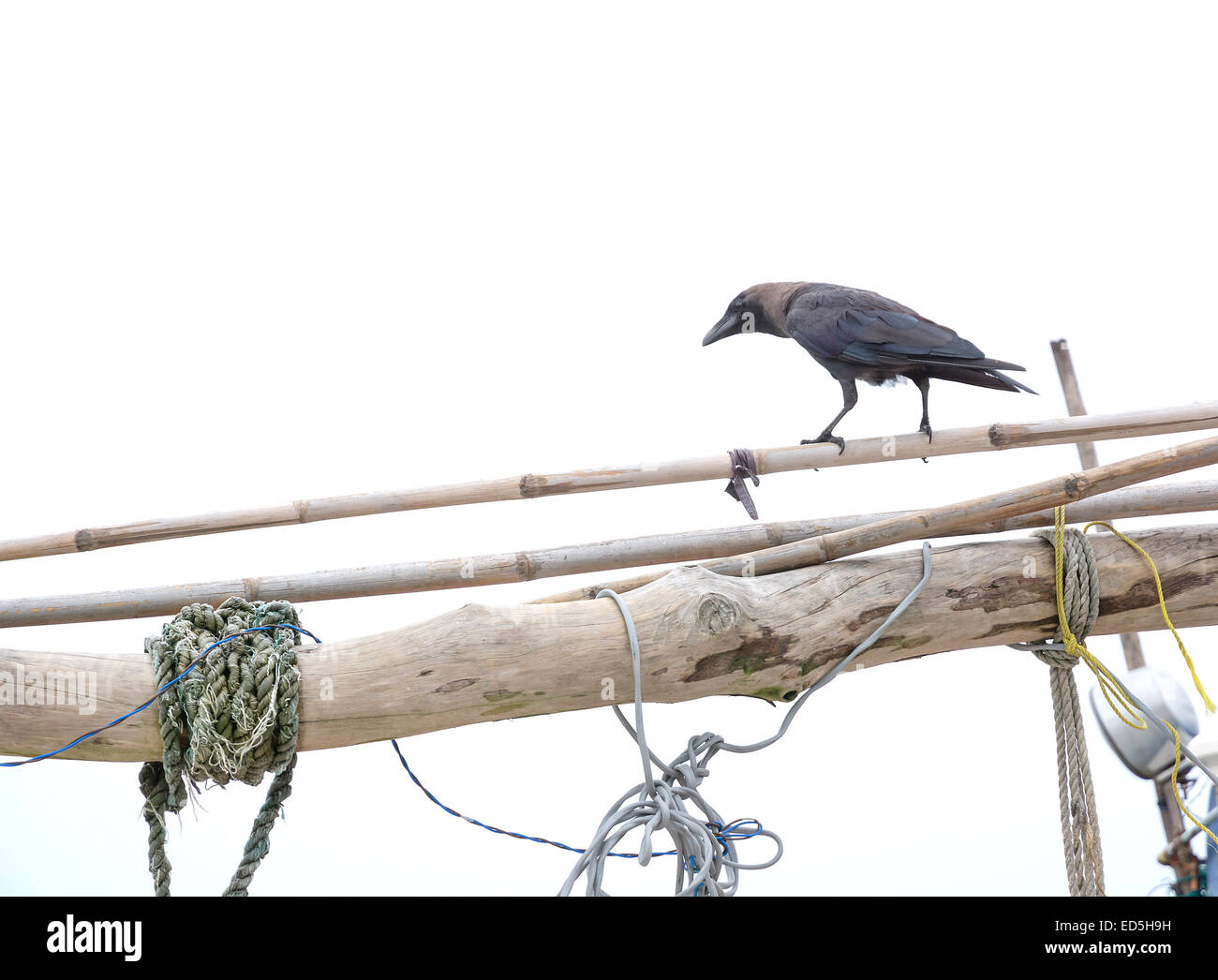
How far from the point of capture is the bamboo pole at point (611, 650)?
1051 millimetres

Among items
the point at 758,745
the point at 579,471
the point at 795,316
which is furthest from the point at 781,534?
the point at 795,316

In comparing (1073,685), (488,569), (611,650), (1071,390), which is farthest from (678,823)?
(1071,390)

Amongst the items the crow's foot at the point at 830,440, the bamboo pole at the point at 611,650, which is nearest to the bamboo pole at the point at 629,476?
the crow's foot at the point at 830,440

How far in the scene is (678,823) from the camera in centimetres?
103

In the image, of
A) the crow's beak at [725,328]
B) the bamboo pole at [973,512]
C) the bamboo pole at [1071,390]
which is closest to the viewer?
the bamboo pole at [973,512]

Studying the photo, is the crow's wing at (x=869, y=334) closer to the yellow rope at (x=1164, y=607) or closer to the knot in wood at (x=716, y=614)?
the yellow rope at (x=1164, y=607)

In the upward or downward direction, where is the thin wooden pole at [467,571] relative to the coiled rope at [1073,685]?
upward

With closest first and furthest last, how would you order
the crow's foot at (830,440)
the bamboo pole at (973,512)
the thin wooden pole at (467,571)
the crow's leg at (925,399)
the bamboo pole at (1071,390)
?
the bamboo pole at (973,512), the thin wooden pole at (467,571), the crow's foot at (830,440), the crow's leg at (925,399), the bamboo pole at (1071,390)

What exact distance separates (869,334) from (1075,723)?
0.72 metres

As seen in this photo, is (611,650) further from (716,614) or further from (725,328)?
(725,328)

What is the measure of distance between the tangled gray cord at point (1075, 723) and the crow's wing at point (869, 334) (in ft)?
1.48

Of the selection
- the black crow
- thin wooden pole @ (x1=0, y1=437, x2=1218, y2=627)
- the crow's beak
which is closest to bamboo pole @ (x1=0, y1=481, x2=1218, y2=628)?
thin wooden pole @ (x1=0, y1=437, x2=1218, y2=627)
